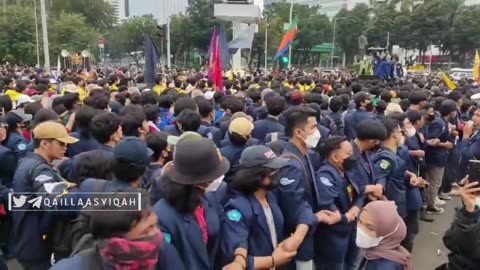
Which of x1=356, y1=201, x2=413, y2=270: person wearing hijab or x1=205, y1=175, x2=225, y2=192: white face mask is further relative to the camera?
x1=205, y1=175, x2=225, y2=192: white face mask

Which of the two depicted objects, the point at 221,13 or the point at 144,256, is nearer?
the point at 144,256

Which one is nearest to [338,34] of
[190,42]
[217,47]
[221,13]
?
[190,42]

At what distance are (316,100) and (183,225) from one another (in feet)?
19.2

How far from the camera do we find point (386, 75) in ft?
63.8

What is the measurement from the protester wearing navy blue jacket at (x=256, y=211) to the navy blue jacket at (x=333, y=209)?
2.36 feet

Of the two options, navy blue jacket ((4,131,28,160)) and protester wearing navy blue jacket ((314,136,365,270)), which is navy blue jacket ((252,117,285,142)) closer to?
protester wearing navy blue jacket ((314,136,365,270))

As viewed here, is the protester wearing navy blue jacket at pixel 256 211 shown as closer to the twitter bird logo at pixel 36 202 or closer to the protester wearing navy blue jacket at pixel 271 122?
the twitter bird logo at pixel 36 202

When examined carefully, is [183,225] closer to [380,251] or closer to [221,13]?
[380,251]

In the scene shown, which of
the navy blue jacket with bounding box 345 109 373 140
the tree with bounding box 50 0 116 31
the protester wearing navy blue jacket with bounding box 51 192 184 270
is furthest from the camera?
the tree with bounding box 50 0 116 31

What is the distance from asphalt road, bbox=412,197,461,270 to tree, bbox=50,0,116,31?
6713cm

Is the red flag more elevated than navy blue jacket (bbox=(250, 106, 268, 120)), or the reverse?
the red flag

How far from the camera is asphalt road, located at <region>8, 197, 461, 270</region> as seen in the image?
5754 millimetres

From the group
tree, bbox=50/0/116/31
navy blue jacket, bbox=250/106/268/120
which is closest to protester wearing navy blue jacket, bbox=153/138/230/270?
navy blue jacket, bbox=250/106/268/120

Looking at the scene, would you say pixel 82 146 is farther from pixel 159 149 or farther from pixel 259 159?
pixel 259 159
